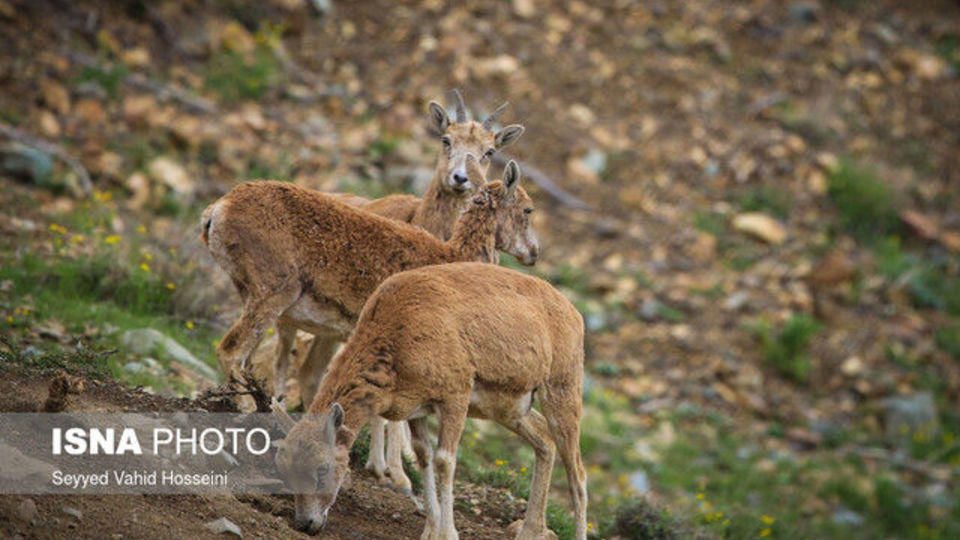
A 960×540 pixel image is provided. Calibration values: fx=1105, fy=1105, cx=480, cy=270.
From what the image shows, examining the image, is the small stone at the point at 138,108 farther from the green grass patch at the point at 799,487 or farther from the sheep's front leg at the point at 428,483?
the sheep's front leg at the point at 428,483

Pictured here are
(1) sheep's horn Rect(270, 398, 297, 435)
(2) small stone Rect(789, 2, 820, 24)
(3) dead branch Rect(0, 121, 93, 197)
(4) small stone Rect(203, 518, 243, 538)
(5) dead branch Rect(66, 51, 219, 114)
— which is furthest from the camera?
(2) small stone Rect(789, 2, 820, 24)

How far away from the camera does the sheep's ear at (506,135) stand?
11238 mm

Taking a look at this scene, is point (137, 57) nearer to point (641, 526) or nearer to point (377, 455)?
point (377, 455)

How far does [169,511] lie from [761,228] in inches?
529

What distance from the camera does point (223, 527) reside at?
618 centimetres

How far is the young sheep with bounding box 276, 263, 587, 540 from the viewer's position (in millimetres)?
6402

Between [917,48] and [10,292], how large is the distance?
17886mm

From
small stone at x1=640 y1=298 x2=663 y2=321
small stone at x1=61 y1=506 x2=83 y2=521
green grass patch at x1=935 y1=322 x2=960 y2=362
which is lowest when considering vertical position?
small stone at x1=61 y1=506 x2=83 y2=521

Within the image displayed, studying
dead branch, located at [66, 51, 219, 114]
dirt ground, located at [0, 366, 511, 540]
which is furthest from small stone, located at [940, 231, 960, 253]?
dirt ground, located at [0, 366, 511, 540]

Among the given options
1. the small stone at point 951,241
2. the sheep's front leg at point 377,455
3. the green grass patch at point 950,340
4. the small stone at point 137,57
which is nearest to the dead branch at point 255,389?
the sheep's front leg at point 377,455

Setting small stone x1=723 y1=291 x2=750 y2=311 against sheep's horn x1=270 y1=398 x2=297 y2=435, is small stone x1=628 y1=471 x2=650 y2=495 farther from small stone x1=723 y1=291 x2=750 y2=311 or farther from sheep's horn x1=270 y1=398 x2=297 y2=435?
sheep's horn x1=270 y1=398 x2=297 y2=435

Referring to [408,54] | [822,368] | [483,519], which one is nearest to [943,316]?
[822,368]

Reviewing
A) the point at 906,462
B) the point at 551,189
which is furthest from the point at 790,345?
the point at 551,189

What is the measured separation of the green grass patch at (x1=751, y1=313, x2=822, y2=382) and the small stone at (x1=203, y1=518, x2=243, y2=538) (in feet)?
37.3
